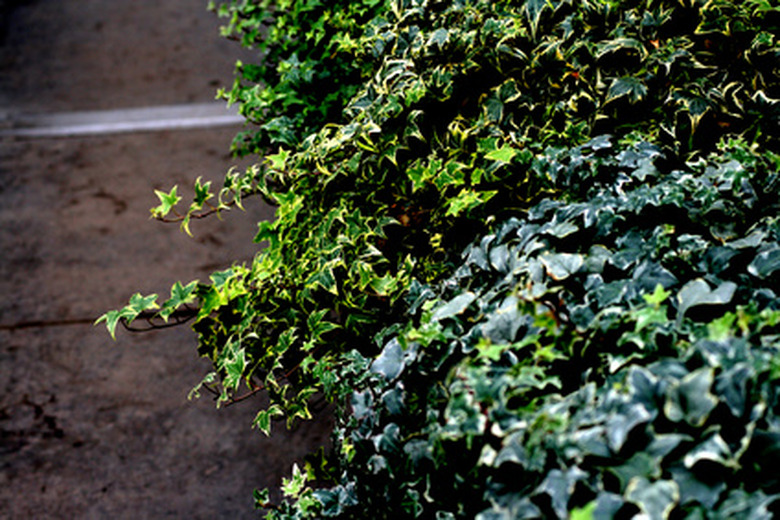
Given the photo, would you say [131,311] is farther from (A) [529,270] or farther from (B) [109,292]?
(B) [109,292]

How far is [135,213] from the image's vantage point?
3951 millimetres

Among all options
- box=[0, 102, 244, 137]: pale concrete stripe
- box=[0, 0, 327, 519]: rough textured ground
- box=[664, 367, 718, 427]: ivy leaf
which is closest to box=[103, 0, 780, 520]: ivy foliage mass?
box=[664, 367, 718, 427]: ivy leaf

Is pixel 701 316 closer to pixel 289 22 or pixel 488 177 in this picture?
pixel 488 177

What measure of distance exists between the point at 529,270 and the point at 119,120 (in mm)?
3999

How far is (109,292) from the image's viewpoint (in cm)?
344

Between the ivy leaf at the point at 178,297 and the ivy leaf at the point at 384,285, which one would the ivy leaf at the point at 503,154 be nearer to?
the ivy leaf at the point at 384,285

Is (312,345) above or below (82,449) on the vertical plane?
above

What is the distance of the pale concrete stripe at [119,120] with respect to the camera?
4.63 m

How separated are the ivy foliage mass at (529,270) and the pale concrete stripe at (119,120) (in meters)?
2.45

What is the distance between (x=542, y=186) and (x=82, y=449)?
2032 millimetres

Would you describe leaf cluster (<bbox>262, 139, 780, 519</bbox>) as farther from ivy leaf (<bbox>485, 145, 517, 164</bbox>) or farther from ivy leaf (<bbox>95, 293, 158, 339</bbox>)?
ivy leaf (<bbox>95, 293, 158, 339</bbox>)

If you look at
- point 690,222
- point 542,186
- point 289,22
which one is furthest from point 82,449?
point 690,222

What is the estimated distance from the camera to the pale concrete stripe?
182 inches

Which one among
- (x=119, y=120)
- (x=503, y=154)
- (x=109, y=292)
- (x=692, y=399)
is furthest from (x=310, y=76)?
(x=119, y=120)
